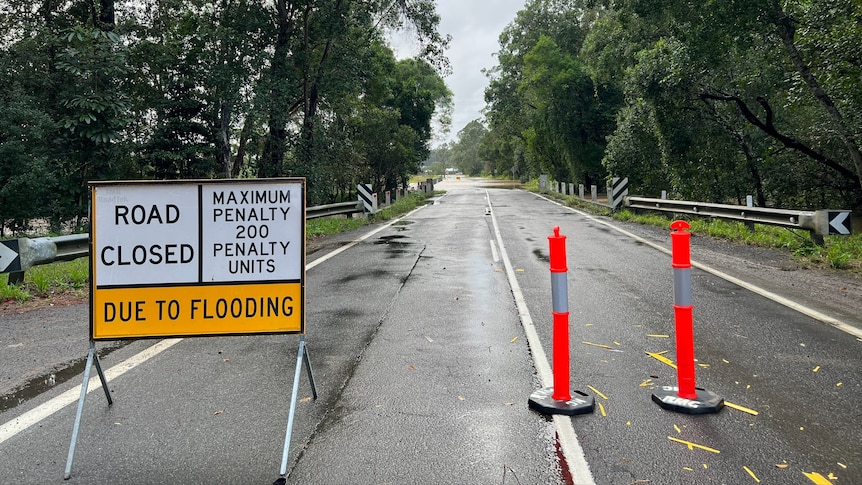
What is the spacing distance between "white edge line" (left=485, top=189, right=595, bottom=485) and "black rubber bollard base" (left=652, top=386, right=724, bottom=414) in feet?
2.36

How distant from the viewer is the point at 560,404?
4020 millimetres

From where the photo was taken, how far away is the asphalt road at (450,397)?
3293 mm

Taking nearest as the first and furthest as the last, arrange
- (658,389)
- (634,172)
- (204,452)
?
(204,452) < (658,389) < (634,172)

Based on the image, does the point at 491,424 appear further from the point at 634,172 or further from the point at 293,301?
the point at 634,172

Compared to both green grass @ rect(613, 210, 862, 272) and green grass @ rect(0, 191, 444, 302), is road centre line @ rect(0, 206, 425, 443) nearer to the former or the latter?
green grass @ rect(0, 191, 444, 302)

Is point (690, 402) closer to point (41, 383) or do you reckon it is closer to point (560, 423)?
point (560, 423)

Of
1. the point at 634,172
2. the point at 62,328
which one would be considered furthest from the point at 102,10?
the point at 634,172

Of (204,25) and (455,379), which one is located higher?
(204,25)

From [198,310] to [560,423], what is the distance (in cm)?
257

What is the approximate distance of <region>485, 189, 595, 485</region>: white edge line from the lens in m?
3.18

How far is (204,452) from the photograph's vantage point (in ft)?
11.5

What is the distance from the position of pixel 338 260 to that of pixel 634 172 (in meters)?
19.3

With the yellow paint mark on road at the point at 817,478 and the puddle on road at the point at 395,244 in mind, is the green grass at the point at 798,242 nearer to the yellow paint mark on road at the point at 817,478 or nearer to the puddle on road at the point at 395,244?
the puddle on road at the point at 395,244

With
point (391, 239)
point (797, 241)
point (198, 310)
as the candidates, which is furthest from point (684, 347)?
point (391, 239)
